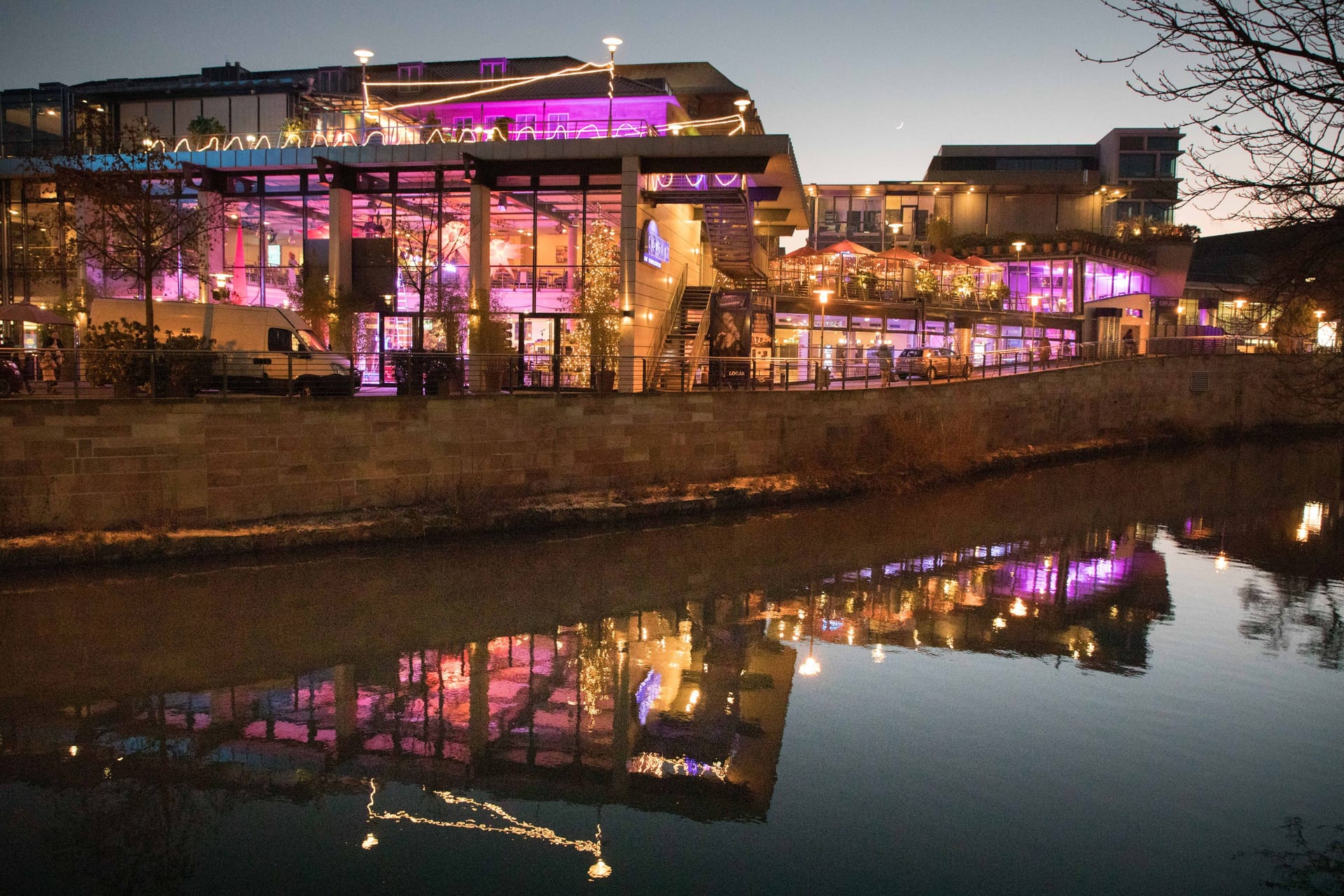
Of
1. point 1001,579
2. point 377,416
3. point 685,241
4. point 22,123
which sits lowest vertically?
point 1001,579

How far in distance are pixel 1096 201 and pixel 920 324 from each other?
84.8ft

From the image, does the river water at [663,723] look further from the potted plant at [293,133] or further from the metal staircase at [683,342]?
the potted plant at [293,133]

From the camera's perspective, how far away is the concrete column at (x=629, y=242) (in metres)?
28.8

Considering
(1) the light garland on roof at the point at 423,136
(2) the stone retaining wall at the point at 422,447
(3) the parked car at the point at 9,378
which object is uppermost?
(1) the light garland on roof at the point at 423,136

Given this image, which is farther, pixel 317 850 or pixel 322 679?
pixel 322 679

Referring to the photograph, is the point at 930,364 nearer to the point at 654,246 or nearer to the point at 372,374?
the point at 654,246

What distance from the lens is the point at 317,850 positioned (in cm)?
771

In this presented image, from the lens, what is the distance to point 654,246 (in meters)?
30.5

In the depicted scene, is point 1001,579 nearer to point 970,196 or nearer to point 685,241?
point 685,241

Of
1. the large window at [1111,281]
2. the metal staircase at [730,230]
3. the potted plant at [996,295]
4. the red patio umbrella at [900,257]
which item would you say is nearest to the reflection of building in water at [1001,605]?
the metal staircase at [730,230]

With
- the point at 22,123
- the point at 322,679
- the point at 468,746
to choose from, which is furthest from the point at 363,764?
the point at 22,123

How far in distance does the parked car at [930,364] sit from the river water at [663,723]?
1611 cm

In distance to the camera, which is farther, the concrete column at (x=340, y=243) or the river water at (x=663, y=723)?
the concrete column at (x=340, y=243)

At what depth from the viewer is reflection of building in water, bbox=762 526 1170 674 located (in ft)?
46.4
